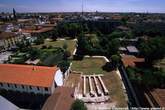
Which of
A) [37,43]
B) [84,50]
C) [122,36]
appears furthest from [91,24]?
[84,50]

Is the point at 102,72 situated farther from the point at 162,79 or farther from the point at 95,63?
the point at 162,79

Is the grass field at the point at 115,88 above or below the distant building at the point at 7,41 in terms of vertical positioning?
below

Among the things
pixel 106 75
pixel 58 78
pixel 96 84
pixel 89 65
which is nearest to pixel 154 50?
pixel 106 75

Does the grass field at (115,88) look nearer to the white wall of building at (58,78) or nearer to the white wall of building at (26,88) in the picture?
the white wall of building at (58,78)

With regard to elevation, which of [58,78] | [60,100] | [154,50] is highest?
[154,50]

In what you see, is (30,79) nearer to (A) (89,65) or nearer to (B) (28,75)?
(B) (28,75)

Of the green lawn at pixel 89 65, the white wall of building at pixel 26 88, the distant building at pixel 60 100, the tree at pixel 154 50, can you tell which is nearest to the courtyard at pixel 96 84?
the green lawn at pixel 89 65
